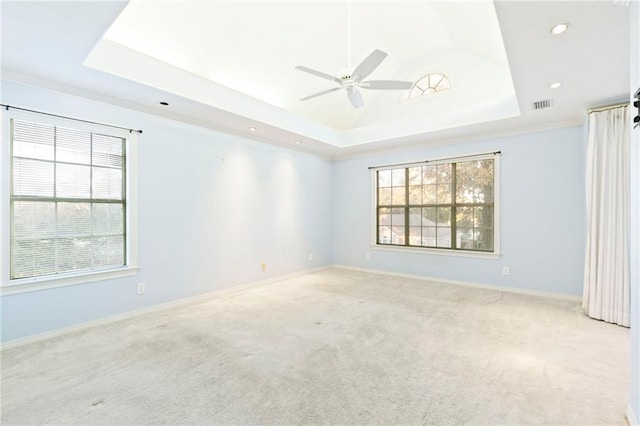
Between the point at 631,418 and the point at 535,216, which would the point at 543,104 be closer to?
the point at 535,216

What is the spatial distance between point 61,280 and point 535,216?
Result: 19.8 ft

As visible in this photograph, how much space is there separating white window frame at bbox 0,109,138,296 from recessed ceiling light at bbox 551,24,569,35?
4160mm

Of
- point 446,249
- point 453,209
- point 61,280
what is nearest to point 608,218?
point 453,209

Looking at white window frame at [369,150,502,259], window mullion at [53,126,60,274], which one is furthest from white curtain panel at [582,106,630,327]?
window mullion at [53,126,60,274]


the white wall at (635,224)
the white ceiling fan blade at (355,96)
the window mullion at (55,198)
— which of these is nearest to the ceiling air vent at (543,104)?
the white wall at (635,224)

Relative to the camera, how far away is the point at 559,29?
205 cm

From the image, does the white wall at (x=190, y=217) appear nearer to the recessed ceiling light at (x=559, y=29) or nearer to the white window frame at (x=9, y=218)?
the white window frame at (x=9, y=218)

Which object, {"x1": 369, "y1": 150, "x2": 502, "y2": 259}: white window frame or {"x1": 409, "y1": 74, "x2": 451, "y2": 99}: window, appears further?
{"x1": 409, "y1": 74, "x2": 451, "y2": 99}: window

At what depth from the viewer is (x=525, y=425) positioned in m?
1.67

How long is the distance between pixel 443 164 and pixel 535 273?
7.24 ft

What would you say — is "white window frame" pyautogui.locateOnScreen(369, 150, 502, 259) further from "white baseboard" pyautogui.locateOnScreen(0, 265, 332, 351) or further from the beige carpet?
"white baseboard" pyautogui.locateOnScreen(0, 265, 332, 351)

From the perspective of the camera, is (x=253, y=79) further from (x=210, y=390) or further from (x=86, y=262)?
(x=210, y=390)

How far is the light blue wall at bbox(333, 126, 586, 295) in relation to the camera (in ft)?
13.4

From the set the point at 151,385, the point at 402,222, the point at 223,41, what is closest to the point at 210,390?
the point at 151,385
